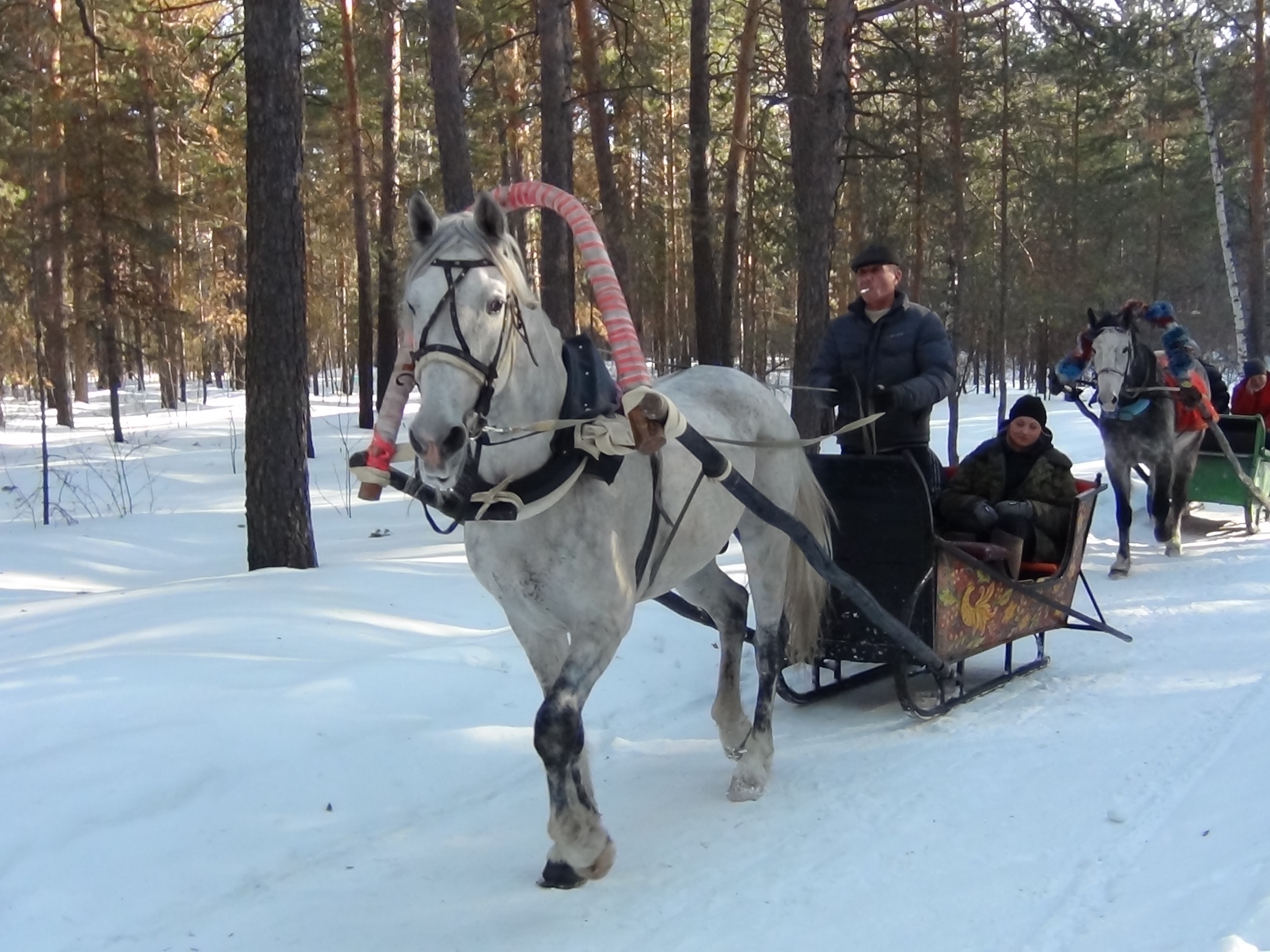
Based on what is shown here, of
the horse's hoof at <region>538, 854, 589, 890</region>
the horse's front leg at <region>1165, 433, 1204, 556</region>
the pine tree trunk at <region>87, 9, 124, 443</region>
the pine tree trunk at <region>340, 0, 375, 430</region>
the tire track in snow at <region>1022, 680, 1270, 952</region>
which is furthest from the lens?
the pine tree trunk at <region>340, 0, 375, 430</region>

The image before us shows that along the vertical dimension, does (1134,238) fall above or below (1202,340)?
above

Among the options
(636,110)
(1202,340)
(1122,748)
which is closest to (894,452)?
(1122,748)

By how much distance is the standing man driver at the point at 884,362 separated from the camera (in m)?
5.18

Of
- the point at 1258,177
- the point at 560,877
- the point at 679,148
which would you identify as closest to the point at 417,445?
the point at 560,877

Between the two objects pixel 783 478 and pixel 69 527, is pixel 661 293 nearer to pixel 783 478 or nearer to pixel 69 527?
pixel 69 527

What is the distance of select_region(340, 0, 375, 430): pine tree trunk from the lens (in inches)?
740

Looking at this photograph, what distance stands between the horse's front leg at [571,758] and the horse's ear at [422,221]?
1.32m

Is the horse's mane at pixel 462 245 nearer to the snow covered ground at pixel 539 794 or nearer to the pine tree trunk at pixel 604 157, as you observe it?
the snow covered ground at pixel 539 794

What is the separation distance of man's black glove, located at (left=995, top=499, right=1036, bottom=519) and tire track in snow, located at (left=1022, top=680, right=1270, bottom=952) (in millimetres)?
1392

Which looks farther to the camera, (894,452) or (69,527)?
(69,527)

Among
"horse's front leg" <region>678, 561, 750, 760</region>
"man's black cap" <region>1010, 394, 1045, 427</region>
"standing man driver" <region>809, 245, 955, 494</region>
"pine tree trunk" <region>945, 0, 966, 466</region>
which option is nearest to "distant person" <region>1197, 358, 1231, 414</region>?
"pine tree trunk" <region>945, 0, 966, 466</region>

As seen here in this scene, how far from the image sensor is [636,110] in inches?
744

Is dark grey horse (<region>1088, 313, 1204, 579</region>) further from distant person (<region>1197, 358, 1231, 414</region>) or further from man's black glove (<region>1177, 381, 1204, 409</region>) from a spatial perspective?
distant person (<region>1197, 358, 1231, 414</region>)

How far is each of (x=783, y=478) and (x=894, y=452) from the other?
1075mm
